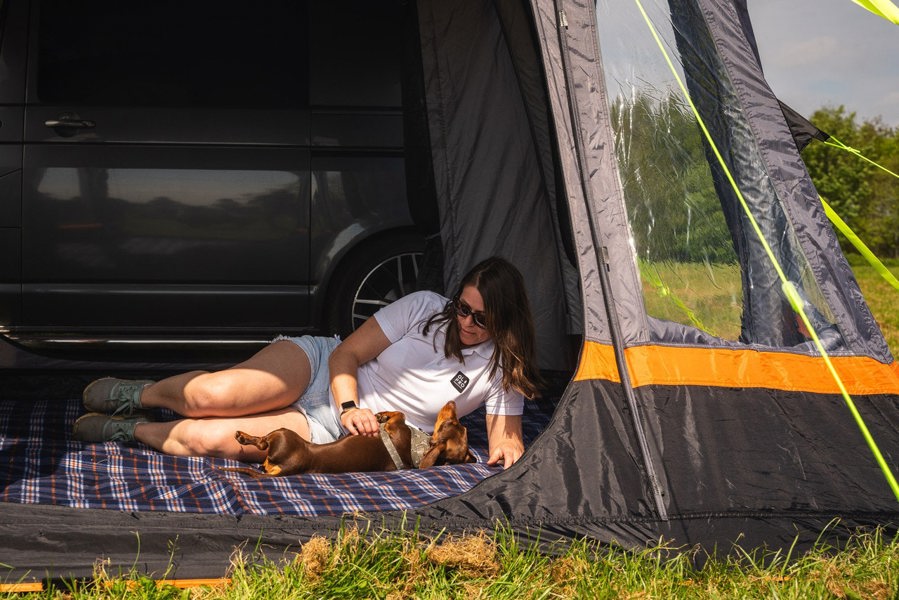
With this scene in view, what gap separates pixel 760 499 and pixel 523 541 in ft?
2.15

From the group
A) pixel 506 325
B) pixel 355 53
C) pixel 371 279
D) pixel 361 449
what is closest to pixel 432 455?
pixel 361 449

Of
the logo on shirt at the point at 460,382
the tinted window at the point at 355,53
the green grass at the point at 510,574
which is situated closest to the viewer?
Answer: the green grass at the point at 510,574

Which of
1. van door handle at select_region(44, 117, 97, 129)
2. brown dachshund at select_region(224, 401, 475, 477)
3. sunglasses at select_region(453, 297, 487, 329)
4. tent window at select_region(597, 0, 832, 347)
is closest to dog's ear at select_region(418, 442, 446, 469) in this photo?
brown dachshund at select_region(224, 401, 475, 477)

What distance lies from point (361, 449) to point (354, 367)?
31 centimetres

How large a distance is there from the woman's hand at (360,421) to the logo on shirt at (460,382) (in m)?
0.32

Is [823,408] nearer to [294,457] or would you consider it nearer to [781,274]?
[781,274]

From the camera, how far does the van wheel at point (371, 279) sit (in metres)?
4.64

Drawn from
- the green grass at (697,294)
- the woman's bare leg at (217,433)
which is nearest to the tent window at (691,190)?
the green grass at (697,294)

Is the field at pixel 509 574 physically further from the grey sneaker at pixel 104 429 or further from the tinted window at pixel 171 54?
the tinted window at pixel 171 54

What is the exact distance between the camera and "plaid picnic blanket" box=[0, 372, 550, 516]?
2686mm

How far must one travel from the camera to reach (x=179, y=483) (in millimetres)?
2928

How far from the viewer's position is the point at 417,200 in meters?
4.45

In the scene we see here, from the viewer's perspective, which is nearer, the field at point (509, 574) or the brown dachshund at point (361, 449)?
the field at point (509, 574)

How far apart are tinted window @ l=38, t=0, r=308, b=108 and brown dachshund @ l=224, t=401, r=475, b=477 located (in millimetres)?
2084
